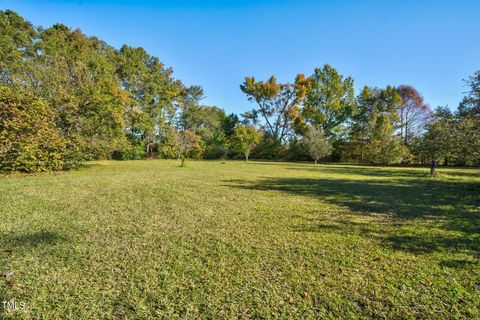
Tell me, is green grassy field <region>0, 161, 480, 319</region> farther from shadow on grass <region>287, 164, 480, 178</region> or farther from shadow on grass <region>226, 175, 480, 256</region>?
shadow on grass <region>287, 164, 480, 178</region>

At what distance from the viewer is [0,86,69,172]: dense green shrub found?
7.78m

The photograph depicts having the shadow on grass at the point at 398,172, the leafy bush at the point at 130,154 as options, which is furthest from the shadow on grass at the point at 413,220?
the leafy bush at the point at 130,154

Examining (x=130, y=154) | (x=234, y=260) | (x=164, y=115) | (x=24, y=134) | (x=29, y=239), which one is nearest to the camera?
(x=234, y=260)

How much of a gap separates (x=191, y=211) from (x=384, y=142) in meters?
24.6

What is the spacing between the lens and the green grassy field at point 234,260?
1889 millimetres

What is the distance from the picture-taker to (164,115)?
3133 centimetres

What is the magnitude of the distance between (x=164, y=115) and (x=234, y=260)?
31679 mm

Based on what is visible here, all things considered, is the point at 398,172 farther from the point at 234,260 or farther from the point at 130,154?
the point at 130,154

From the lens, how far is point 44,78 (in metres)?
11.1

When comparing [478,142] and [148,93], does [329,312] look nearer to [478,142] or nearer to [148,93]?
[478,142]

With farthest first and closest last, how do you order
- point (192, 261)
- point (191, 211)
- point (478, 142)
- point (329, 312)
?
point (478, 142) < point (191, 211) < point (192, 261) < point (329, 312)

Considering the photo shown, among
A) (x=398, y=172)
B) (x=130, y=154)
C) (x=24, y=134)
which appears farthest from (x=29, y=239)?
(x=130, y=154)

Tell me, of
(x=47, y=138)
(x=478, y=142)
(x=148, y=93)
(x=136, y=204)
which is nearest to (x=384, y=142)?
(x=478, y=142)

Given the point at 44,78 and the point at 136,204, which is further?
the point at 44,78
